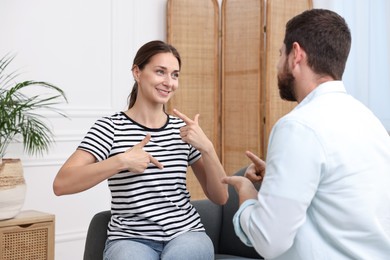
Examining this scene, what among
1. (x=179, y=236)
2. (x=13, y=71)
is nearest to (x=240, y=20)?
(x=13, y=71)

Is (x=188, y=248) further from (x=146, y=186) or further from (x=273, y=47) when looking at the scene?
(x=273, y=47)

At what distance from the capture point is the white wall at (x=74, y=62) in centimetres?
394

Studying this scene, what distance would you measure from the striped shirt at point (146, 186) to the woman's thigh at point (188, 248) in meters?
0.04

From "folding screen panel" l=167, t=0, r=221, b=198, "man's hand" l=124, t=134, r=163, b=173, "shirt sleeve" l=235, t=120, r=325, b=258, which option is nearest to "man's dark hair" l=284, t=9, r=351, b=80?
"shirt sleeve" l=235, t=120, r=325, b=258

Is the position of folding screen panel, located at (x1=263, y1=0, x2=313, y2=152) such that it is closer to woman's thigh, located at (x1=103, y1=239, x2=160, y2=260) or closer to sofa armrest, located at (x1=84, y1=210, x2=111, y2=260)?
sofa armrest, located at (x1=84, y1=210, x2=111, y2=260)

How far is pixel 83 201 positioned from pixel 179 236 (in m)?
2.06

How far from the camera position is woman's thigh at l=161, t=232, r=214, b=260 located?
216cm

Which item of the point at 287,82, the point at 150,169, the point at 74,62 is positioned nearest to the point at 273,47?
the point at 74,62

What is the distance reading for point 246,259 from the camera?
2557 mm

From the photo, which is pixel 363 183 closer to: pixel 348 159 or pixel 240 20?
pixel 348 159

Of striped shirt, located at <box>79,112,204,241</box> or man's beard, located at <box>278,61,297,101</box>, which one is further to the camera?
striped shirt, located at <box>79,112,204,241</box>

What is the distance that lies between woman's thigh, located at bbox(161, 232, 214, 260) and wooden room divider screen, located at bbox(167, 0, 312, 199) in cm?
212

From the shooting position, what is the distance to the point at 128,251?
2133mm

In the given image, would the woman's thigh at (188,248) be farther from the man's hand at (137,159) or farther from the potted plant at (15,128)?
the potted plant at (15,128)
